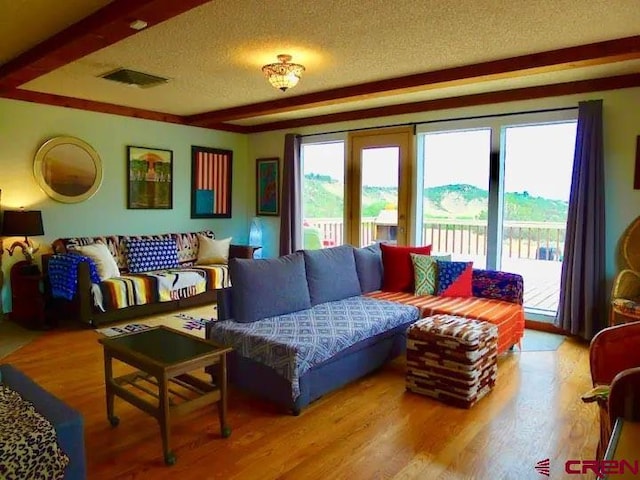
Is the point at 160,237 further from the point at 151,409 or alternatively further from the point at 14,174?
the point at 151,409

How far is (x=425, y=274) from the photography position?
4355mm

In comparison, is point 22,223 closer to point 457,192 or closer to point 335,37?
point 335,37

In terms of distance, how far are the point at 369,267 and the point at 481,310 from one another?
110cm

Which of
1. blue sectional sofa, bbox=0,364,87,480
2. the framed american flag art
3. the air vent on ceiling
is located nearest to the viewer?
blue sectional sofa, bbox=0,364,87,480

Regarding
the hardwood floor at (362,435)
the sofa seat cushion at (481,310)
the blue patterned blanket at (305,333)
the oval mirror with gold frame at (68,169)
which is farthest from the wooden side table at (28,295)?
the sofa seat cushion at (481,310)

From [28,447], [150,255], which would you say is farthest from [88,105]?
[28,447]

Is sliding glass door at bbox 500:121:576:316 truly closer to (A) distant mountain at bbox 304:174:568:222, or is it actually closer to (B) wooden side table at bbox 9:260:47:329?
(A) distant mountain at bbox 304:174:568:222

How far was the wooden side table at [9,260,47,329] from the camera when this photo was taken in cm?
463

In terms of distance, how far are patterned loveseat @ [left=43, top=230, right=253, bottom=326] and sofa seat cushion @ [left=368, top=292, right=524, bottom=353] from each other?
87.7 inches

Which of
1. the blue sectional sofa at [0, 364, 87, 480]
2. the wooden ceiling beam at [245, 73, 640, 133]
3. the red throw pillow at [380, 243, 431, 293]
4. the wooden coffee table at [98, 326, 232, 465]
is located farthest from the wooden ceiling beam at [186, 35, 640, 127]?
the blue sectional sofa at [0, 364, 87, 480]

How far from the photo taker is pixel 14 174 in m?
4.85

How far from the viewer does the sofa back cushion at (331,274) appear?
3.77 meters

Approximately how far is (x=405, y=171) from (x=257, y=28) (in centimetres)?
295

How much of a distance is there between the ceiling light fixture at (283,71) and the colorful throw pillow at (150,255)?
111 inches
